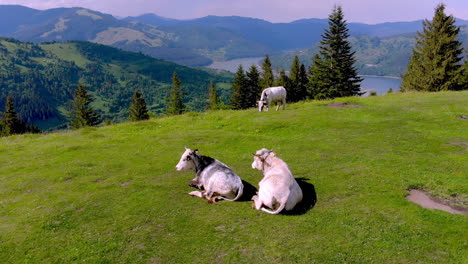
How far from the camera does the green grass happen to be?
8117 mm

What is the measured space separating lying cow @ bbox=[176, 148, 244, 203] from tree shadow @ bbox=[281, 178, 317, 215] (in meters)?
2.14

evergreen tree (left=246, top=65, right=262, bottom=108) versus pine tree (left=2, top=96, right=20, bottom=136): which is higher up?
evergreen tree (left=246, top=65, right=262, bottom=108)

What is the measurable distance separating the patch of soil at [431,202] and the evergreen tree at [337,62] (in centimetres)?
6740

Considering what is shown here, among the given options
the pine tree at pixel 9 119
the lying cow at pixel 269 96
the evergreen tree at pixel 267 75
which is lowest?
the pine tree at pixel 9 119

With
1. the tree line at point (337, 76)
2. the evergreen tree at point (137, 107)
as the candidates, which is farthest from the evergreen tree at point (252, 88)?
the evergreen tree at point (137, 107)

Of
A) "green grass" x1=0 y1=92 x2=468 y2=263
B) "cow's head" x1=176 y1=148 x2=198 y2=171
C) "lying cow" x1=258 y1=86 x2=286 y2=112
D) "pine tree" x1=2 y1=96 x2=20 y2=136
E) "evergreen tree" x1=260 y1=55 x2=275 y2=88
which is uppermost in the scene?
"evergreen tree" x1=260 y1=55 x2=275 y2=88

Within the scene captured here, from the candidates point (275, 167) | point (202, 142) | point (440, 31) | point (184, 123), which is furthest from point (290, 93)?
point (275, 167)

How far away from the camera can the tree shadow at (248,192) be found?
11259 millimetres

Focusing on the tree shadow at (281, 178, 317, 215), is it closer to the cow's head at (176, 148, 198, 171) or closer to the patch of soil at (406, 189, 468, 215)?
the patch of soil at (406, 189, 468, 215)

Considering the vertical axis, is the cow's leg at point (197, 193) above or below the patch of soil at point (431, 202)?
below

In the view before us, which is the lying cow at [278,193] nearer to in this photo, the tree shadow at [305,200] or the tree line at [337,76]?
the tree shadow at [305,200]

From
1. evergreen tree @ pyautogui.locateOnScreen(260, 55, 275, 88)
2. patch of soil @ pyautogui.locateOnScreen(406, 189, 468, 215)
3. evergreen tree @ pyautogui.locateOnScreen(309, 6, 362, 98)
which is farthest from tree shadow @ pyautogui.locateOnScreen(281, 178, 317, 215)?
evergreen tree @ pyautogui.locateOnScreen(260, 55, 275, 88)

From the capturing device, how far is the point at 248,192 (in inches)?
459

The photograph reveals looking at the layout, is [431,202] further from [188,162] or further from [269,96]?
[269,96]
